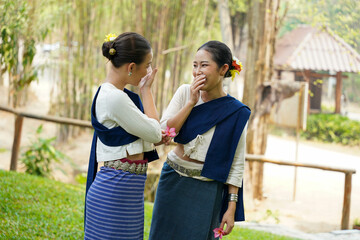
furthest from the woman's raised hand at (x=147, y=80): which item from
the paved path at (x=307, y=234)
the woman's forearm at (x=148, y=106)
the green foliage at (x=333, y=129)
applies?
the green foliage at (x=333, y=129)

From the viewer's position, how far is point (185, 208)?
6.47 feet

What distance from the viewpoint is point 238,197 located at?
198 centimetres

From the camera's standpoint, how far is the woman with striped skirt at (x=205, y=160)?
1906mm

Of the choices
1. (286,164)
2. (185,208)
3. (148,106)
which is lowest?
(286,164)

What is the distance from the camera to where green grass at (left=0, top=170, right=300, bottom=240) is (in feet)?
10.2

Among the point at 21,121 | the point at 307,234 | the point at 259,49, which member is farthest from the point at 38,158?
the point at 259,49

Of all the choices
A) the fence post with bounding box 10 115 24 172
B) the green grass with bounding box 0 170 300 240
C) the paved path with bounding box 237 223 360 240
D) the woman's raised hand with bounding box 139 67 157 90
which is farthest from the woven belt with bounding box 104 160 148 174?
the fence post with bounding box 10 115 24 172

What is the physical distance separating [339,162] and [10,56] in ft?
30.8

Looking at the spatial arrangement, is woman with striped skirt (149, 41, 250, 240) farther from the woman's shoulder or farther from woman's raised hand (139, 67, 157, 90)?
the woman's shoulder

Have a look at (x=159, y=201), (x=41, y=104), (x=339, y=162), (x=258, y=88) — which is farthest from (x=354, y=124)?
(x=159, y=201)

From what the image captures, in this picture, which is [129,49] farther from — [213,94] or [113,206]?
[113,206]

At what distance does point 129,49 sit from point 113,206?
→ 2.01 feet

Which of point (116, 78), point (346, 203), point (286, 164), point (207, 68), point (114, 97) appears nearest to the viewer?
point (114, 97)

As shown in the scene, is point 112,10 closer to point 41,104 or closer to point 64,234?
point 41,104
